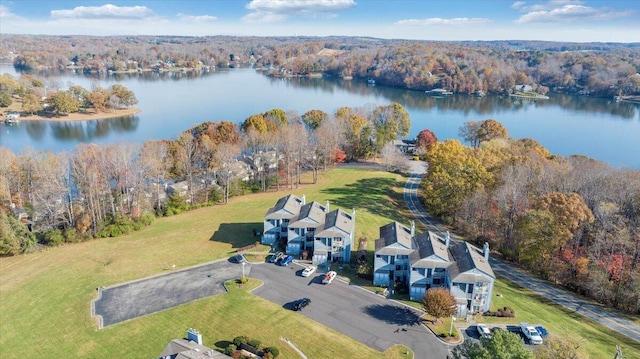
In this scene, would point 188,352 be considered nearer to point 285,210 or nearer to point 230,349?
point 230,349

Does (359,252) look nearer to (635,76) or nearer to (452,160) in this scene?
(452,160)

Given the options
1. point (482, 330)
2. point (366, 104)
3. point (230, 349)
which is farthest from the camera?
point (366, 104)

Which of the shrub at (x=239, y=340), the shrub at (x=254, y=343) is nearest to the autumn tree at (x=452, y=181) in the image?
the shrub at (x=254, y=343)

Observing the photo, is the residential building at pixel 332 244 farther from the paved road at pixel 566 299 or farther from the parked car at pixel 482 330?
the paved road at pixel 566 299

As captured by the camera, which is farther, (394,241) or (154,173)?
(154,173)

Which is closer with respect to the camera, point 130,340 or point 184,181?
point 130,340

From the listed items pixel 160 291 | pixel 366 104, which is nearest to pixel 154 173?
pixel 160 291

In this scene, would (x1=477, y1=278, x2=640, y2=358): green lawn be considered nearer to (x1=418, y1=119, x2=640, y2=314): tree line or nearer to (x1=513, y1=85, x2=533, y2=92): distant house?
(x1=418, y1=119, x2=640, y2=314): tree line

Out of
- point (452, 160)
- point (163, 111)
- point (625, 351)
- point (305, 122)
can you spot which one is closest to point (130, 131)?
point (163, 111)
